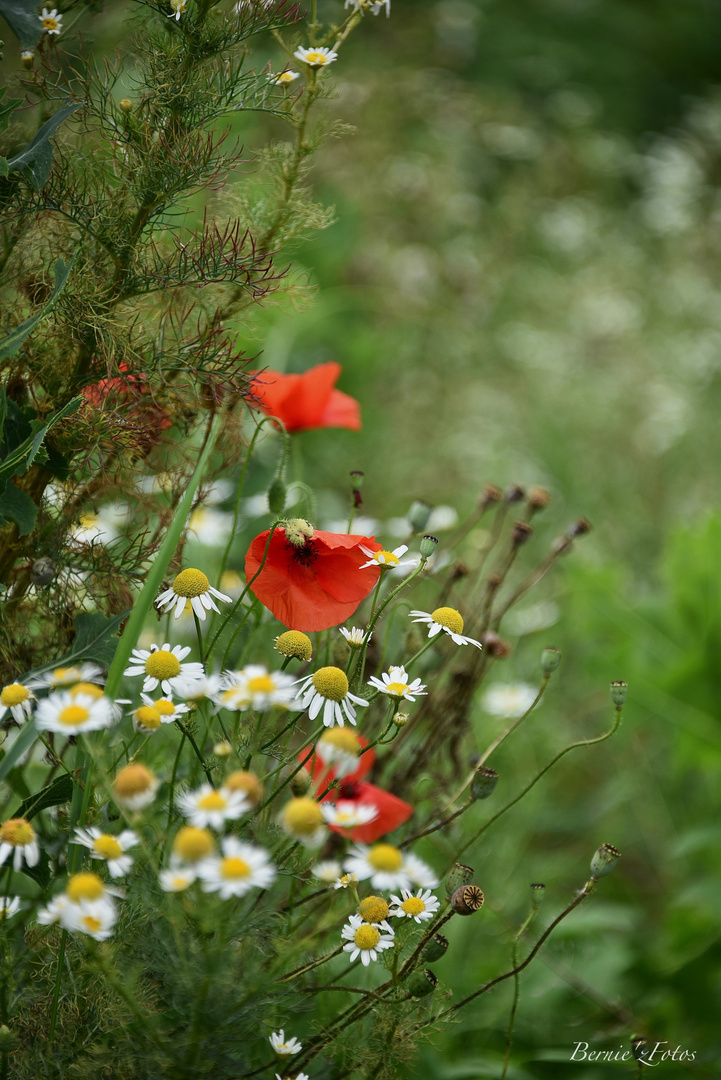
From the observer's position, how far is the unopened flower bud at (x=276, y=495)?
58 cm

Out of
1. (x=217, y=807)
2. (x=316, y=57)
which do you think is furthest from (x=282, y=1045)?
(x=316, y=57)

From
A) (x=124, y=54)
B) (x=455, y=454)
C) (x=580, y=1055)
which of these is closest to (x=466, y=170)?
(x=455, y=454)

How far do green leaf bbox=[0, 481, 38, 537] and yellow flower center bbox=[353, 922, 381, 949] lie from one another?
294 mm

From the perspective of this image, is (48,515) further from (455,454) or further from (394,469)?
(455,454)

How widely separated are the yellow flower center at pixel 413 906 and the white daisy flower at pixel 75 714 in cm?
20

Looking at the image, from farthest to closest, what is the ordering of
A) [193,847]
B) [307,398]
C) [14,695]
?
[307,398] → [14,695] → [193,847]

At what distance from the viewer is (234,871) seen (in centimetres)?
A: 37

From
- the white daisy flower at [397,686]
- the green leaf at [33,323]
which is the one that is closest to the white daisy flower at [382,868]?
the white daisy flower at [397,686]

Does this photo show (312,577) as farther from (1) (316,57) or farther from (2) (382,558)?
(1) (316,57)

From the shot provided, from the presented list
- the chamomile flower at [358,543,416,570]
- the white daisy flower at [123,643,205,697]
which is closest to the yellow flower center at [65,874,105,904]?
the white daisy flower at [123,643,205,697]

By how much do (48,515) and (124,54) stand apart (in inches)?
12.8

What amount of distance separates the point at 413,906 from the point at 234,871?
0.51ft

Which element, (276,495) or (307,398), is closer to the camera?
(276,495)

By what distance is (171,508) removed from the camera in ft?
2.18
